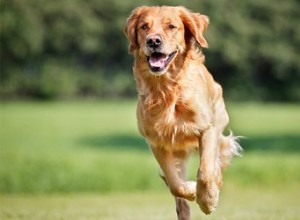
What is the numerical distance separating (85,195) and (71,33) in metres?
43.3

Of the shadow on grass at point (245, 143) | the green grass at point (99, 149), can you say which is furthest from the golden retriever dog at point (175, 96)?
the shadow on grass at point (245, 143)

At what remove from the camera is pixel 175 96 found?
833 cm

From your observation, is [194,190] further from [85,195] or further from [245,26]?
[245,26]

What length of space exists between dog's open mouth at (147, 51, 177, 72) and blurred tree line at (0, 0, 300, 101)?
157 feet

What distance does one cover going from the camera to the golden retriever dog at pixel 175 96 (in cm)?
811

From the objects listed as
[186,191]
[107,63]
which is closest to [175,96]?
[186,191]

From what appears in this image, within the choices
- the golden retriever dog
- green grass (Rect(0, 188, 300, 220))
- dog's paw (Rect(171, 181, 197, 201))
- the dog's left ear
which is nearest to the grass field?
green grass (Rect(0, 188, 300, 220))

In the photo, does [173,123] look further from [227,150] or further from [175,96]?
[227,150]

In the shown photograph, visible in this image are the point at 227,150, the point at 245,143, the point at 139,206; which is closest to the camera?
the point at 227,150

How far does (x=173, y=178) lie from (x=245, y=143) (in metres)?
21.2

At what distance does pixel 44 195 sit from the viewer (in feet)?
55.7

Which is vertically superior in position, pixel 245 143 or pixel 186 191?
pixel 186 191

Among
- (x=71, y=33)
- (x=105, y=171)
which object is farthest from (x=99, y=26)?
(x=105, y=171)

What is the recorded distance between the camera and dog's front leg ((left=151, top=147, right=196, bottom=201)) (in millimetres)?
8430
